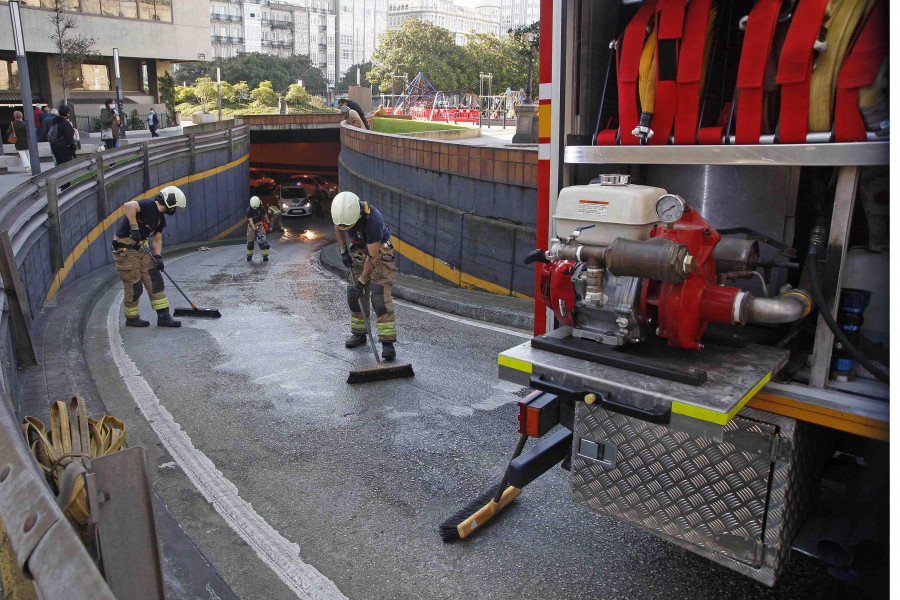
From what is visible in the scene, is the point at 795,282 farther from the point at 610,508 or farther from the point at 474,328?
the point at 474,328


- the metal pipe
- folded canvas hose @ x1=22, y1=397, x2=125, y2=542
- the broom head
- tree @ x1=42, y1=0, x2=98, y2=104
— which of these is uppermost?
tree @ x1=42, y1=0, x2=98, y2=104

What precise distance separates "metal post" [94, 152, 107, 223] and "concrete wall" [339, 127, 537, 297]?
5.05 meters

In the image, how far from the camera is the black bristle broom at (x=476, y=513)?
371 cm

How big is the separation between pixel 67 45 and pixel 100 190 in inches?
771

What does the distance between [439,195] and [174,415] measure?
671 cm

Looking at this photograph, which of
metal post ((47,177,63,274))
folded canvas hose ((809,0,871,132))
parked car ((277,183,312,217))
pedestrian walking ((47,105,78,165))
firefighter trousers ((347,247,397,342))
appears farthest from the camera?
parked car ((277,183,312,217))

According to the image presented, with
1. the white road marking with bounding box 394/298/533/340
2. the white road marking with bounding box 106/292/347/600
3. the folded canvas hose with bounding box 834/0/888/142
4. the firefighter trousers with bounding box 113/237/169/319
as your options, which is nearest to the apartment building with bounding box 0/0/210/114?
the firefighter trousers with bounding box 113/237/169/319

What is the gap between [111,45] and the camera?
36938 mm

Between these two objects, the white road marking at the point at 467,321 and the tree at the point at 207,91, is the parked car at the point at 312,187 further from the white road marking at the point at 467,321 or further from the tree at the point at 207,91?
the tree at the point at 207,91

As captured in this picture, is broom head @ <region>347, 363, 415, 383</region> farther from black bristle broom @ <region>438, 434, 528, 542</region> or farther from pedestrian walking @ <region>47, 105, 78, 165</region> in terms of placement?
pedestrian walking @ <region>47, 105, 78, 165</region>

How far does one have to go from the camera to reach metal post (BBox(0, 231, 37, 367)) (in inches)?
208

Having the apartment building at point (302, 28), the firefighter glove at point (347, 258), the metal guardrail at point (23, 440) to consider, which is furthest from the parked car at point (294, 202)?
the apartment building at point (302, 28)

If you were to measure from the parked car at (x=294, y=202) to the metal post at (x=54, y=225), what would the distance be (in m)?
17.8

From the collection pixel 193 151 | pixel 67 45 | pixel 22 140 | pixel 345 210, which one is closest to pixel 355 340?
pixel 345 210
